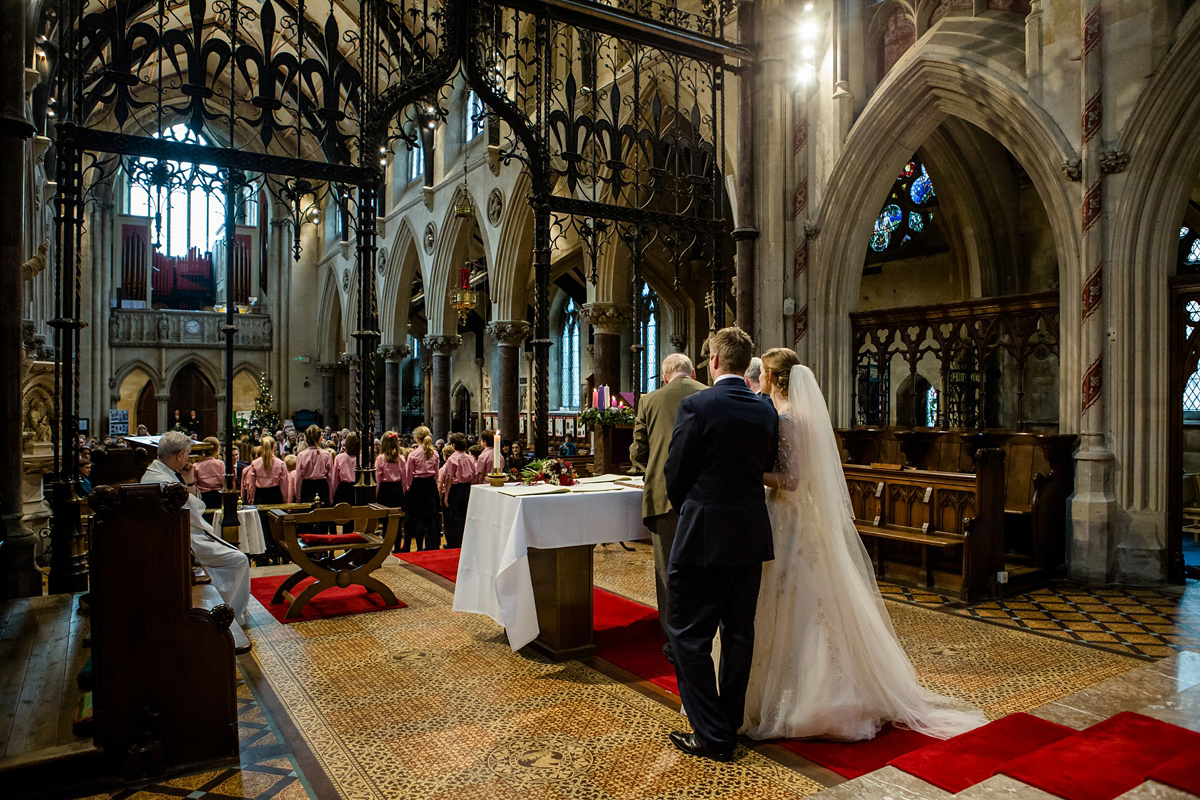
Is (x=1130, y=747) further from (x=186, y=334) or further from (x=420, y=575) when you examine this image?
(x=186, y=334)

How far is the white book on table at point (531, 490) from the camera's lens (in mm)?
4137

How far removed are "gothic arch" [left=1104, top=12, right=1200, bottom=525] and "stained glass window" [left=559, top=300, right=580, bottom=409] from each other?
51.1 ft

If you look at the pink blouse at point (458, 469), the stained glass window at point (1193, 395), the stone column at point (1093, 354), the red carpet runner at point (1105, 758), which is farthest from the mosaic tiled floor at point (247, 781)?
the stained glass window at point (1193, 395)

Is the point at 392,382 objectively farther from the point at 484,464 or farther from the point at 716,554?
the point at 716,554

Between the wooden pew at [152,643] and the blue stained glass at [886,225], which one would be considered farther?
the blue stained glass at [886,225]

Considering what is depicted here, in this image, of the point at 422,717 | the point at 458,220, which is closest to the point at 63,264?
the point at 422,717

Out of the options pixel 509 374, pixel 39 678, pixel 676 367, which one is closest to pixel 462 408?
pixel 509 374

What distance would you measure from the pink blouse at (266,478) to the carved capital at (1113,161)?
313 inches

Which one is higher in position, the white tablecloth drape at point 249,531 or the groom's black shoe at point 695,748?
the white tablecloth drape at point 249,531

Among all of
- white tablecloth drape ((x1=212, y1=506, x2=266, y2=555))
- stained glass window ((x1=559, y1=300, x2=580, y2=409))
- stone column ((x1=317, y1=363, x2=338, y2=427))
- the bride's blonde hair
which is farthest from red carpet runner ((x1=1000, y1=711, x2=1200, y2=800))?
stone column ((x1=317, y1=363, x2=338, y2=427))

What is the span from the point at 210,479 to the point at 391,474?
169 cm

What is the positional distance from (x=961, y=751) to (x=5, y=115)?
5.76 m

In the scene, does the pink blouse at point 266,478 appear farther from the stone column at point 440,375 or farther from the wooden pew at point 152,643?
the stone column at point 440,375

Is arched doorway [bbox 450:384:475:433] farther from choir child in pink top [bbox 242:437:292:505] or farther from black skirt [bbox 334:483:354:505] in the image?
black skirt [bbox 334:483:354:505]
